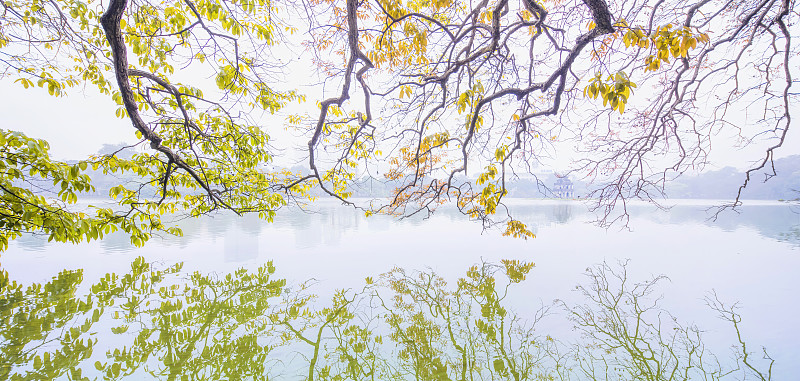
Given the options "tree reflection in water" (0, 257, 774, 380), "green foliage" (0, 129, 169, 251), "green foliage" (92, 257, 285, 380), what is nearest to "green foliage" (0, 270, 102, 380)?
"tree reflection in water" (0, 257, 774, 380)

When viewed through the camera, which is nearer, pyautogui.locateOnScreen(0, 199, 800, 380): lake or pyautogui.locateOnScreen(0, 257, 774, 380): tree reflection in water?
pyautogui.locateOnScreen(0, 257, 774, 380): tree reflection in water

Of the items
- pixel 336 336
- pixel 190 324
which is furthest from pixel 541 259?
pixel 190 324

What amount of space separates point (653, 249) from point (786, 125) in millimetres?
6680

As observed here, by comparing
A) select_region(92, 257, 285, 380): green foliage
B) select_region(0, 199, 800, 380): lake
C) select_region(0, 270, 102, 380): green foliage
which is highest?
select_region(0, 270, 102, 380): green foliage

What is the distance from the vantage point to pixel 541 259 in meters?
7.06

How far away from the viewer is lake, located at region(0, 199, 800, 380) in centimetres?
395

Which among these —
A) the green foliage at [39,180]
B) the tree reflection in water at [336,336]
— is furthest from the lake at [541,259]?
the green foliage at [39,180]

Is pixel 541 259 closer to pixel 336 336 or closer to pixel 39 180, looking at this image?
pixel 336 336

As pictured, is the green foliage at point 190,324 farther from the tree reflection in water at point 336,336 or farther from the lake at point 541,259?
the lake at point 541,259

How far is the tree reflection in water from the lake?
0.81 feet

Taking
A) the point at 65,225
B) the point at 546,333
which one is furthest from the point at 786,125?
the point at 65,225

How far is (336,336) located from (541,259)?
544 cm

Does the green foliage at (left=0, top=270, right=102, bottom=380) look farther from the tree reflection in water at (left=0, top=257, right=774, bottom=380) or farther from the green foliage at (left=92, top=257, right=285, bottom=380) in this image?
the green foliage at (left=92, top=257, right=285, bottom=380)

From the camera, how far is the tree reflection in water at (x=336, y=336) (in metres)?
2.57
